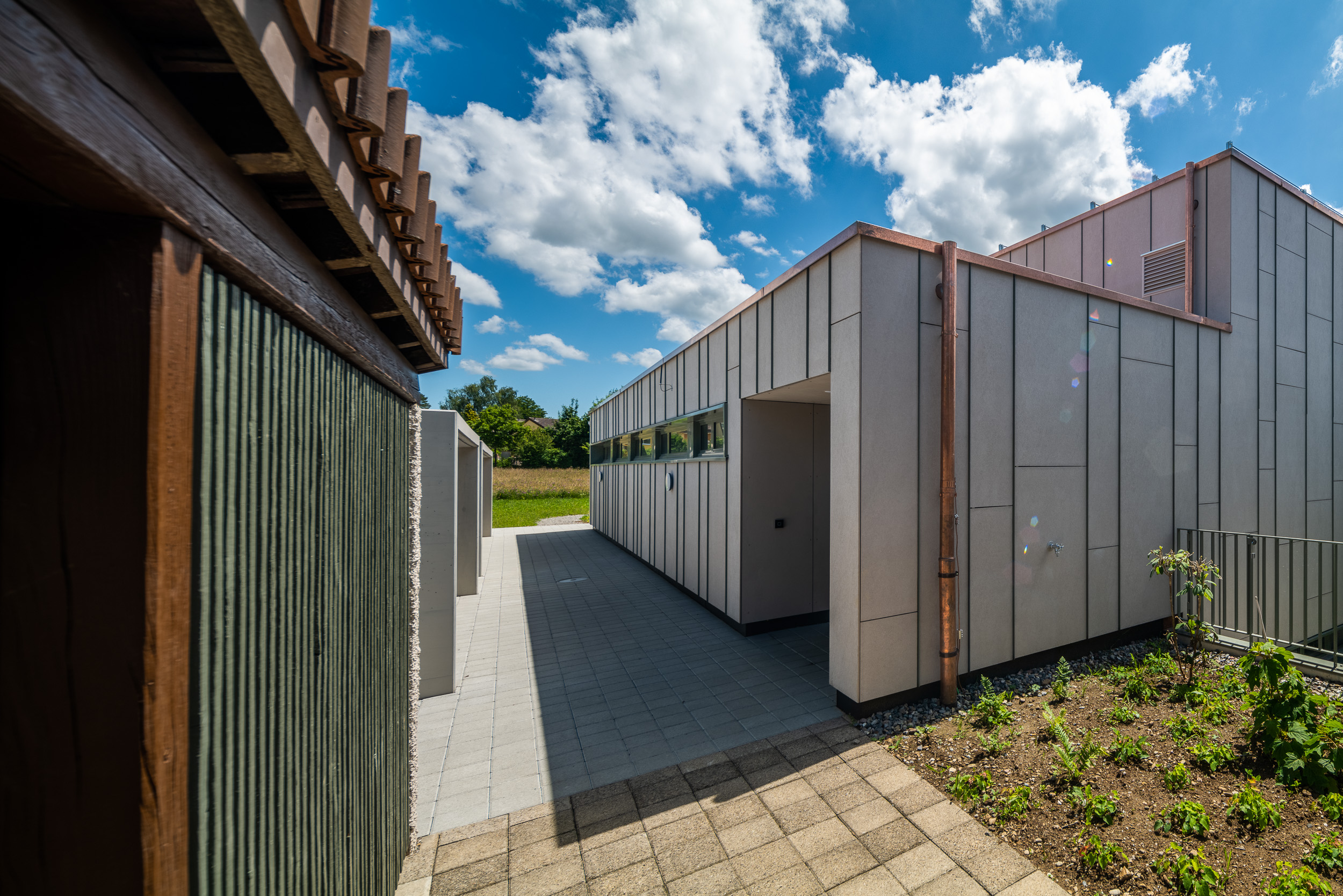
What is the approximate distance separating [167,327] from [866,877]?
10.8 feet

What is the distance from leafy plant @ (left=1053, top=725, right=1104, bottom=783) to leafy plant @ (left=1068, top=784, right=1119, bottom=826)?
5.1 inches

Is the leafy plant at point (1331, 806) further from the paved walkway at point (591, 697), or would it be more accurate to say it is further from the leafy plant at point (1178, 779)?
the paved walkway at point (591, 697)

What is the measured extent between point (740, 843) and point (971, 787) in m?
1.46

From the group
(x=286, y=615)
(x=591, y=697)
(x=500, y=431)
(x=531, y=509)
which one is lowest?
(x=531, y=509)

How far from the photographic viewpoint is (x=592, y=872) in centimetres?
242

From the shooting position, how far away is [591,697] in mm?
4262

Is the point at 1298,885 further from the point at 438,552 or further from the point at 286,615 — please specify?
the point at 438,552

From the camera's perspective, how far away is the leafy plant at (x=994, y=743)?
10.6 feet

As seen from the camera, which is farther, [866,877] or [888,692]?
[888,692]

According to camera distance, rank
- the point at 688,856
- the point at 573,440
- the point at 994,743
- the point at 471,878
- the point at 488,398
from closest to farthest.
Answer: the point at 471,878 → the point at 688,856 → the point at 994,743 → the point at 573,440 → the point at 488,398

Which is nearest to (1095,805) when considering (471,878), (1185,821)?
(1185,821)

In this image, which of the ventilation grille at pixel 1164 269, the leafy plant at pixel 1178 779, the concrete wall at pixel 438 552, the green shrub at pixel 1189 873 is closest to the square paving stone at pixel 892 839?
the green shrub at pixel 1189 873

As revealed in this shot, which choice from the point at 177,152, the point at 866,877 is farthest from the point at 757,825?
the point at 177,152

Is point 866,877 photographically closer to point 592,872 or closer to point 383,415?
point 592,872
